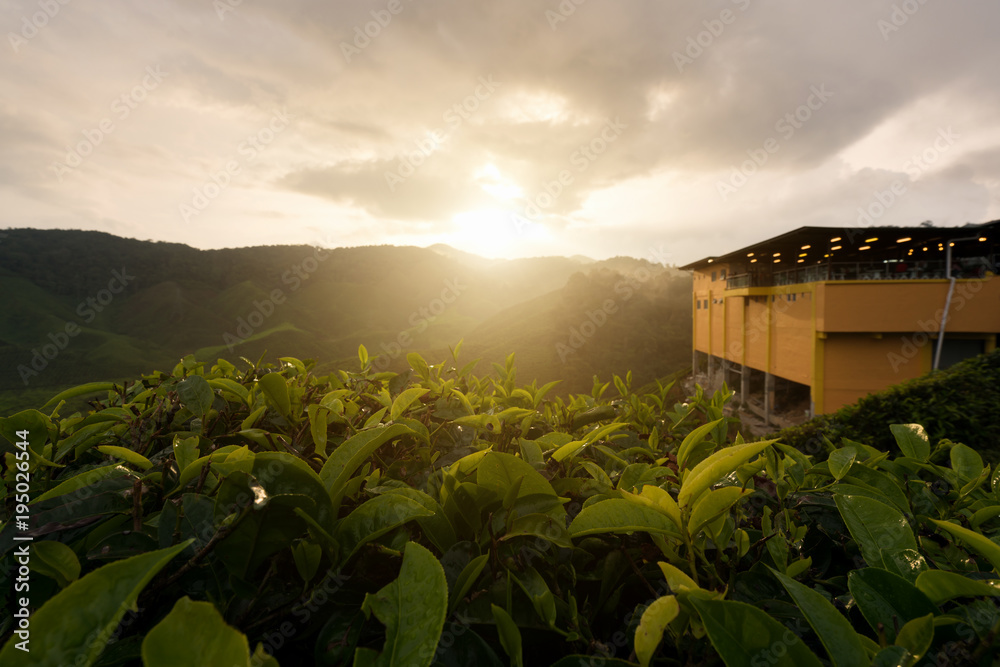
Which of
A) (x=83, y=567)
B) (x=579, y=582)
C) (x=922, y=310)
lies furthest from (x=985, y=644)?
(x=922, y=310)

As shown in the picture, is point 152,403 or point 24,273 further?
point 24,273

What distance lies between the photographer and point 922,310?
13.4m

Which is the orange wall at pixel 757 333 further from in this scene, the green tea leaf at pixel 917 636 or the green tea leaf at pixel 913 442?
the green tea leaf at pixel 917 636

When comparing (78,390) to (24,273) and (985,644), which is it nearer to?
(985,644)

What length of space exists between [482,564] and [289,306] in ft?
272

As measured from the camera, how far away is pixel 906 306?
13508mm

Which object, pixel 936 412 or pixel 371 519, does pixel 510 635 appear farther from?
pixel 936 412

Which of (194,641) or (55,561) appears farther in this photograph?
(55,561)

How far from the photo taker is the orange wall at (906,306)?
13.2 meters

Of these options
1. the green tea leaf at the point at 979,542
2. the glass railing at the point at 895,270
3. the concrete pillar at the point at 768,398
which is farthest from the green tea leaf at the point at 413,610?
the concrete pillar at the point at 768,398

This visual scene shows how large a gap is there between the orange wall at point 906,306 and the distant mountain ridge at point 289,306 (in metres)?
21.1

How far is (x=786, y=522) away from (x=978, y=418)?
10891 mm

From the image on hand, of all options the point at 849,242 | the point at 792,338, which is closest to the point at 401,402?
the point at 792,338

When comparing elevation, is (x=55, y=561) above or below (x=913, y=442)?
above
